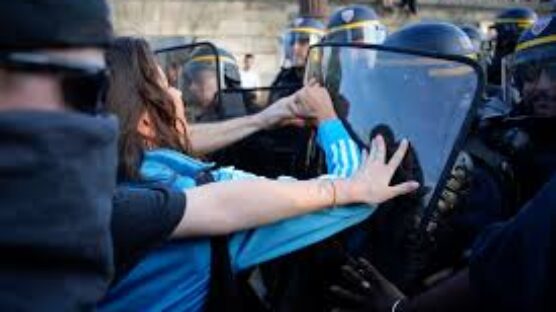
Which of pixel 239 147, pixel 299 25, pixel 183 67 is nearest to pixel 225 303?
pixel 239 147

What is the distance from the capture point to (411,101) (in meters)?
2.00

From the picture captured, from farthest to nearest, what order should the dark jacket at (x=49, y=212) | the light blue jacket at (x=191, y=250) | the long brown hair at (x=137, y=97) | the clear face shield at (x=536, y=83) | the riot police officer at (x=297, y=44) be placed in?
the riot police officer at (x=297, y=44) → the clear face shield at (x=536, y=83) → the long brown hair at (x=137, y=97) → the light blue jacket at (x=191, y=250) → the dark jacket at (x=49, y=212)

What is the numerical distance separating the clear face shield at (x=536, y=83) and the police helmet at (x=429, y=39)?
0.21 meters

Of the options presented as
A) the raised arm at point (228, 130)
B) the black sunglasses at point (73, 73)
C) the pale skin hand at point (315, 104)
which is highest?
the black sunglasses at point (73, 73)

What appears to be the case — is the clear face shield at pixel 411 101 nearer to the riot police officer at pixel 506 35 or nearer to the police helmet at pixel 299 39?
the riot police officer at pixel 506 35

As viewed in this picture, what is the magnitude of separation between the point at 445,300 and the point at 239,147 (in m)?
1.33

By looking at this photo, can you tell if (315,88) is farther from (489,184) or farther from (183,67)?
(183,67)

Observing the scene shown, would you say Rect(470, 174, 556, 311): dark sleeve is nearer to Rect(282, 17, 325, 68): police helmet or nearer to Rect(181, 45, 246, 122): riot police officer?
Rect(181, 45, 246, 122): riot police officer

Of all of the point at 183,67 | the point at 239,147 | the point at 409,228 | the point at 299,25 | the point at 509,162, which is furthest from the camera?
the point at 299,25

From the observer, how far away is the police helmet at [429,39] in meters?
2.63

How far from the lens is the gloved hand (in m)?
1.91

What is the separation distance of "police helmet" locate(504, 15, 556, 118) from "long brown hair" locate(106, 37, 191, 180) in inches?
47.5

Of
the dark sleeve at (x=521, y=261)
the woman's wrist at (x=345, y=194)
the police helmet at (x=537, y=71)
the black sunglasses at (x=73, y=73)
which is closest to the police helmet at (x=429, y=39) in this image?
the police helmet at (x=537, y=71)

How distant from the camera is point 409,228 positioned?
6.21ft
